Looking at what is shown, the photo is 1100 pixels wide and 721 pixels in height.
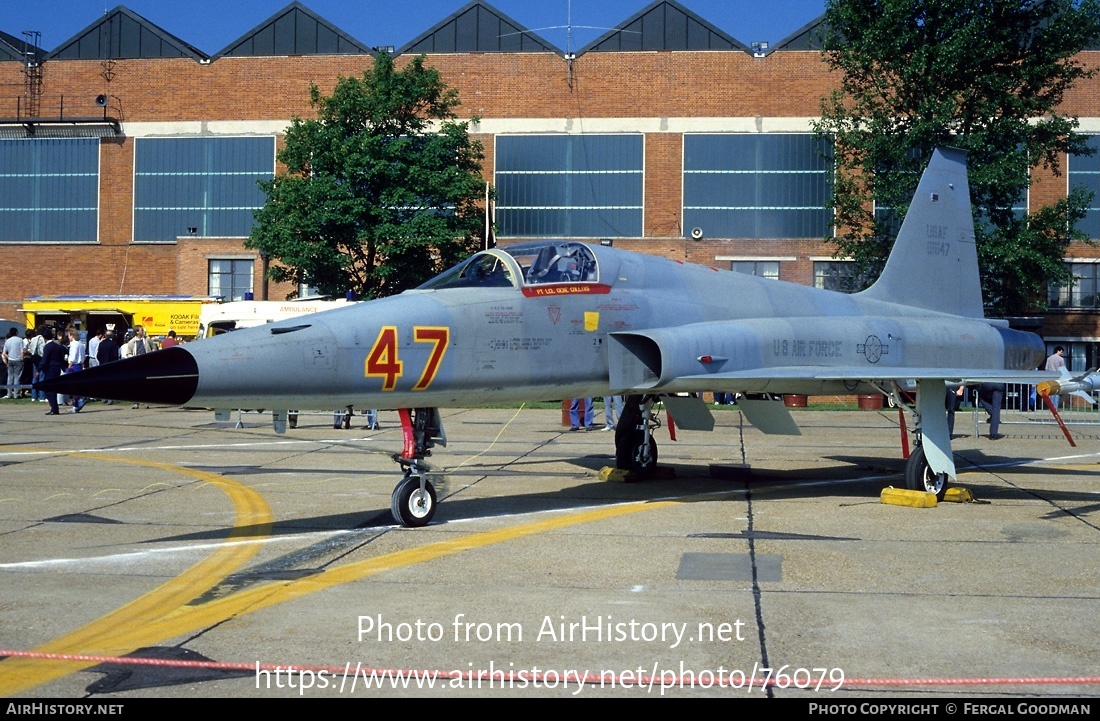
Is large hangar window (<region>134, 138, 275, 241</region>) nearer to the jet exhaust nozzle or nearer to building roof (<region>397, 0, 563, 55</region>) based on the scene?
building roof (<region>397, 0, 563, 55</region>)

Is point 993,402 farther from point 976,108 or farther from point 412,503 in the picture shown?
point 976,108

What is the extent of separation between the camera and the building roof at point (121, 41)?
47.4m

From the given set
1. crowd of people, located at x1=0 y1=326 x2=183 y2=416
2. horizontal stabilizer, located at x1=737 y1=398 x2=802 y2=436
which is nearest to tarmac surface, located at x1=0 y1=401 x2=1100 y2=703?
horizontal stabilizer, located at x1=737 y1=398 x2=802 y2=436

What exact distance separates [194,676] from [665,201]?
129 feet

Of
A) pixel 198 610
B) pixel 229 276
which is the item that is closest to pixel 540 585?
pixel 198 610

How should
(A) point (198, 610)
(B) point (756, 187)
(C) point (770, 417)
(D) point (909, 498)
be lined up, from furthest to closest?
1. (B) point (756, 187)
2. (C) point (770, 417)
3. (D) point (909, 498)
4. (A) point (198, 610)

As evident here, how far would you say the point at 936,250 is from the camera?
1550 centimetres

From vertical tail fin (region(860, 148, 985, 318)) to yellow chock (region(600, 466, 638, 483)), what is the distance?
4433mm

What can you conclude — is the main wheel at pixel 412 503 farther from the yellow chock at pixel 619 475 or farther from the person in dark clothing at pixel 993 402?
the person in dark clothing at pixel 993 402

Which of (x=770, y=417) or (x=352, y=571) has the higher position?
(x=770, y=417)

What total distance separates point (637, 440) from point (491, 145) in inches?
1302

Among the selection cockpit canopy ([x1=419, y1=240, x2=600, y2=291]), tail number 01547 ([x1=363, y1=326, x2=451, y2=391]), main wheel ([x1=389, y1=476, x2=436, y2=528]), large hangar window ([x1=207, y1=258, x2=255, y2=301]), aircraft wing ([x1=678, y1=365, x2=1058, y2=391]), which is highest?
large hangar window ([x1=207, y1=258, x2=255, y2=301])

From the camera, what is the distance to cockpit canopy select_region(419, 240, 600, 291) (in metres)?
10.4
